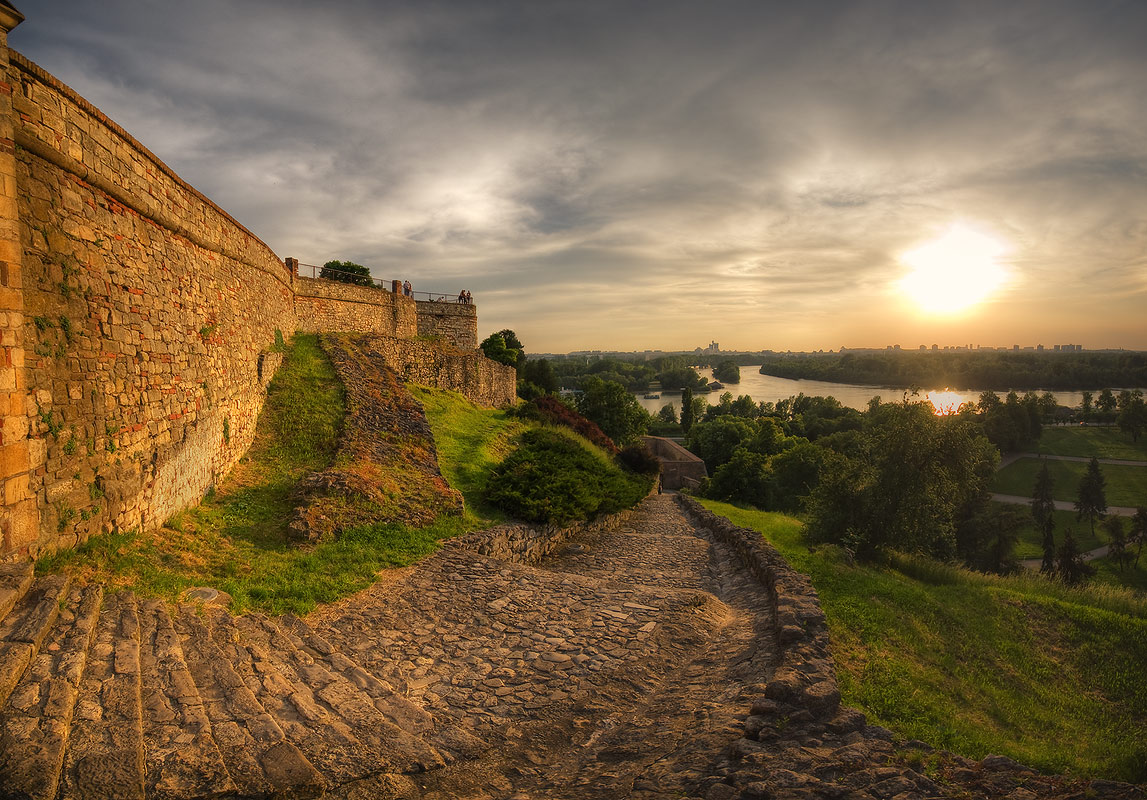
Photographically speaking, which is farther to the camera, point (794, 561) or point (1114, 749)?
point (794, 561)

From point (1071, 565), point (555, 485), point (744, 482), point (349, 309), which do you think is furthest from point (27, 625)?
point (1071, 565)

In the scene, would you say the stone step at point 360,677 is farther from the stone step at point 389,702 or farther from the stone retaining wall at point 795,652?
the stone retaining wall at point 795,652

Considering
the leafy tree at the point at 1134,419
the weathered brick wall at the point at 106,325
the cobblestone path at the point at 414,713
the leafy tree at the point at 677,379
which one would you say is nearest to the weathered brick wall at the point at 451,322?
the weathered brick wall at the point at 106,325

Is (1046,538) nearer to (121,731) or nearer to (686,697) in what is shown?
(686,697)

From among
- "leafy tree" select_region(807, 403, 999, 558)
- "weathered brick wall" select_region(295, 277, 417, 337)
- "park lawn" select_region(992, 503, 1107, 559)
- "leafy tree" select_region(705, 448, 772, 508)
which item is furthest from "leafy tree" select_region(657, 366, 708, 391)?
"leafy tree" select_region(807, 403, 999, 558)

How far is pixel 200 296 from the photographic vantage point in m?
9.20

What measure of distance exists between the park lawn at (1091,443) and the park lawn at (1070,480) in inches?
158

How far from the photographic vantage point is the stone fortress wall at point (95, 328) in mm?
4871

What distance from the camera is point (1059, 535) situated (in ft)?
130

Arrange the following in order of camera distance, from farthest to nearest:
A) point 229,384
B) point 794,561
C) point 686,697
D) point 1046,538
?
point 1046,538, point 794,561, point 229,384, point 686,697

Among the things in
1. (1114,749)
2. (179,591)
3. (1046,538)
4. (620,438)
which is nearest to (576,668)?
(179,591)

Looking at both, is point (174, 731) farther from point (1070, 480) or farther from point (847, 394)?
point (847, 394)

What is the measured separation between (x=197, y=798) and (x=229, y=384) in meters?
9.03

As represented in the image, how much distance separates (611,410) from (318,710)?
1329 inches
